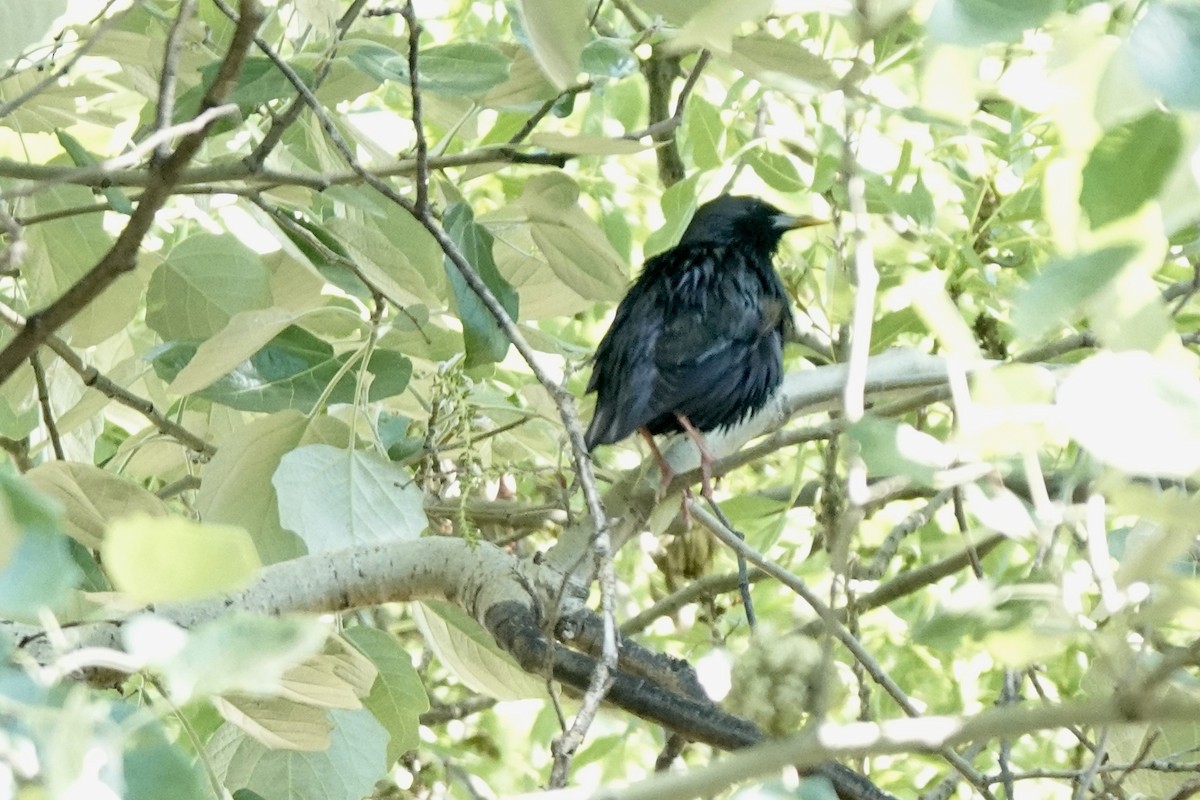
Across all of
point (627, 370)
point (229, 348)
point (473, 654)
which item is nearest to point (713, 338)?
point (627, 370)

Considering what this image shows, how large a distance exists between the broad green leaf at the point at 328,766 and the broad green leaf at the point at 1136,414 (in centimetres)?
147

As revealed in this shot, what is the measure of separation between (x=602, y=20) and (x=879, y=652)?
5.93ft

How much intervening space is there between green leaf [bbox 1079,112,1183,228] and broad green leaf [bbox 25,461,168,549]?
1.46m

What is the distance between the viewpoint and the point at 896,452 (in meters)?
0.85

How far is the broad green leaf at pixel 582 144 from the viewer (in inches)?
70.9

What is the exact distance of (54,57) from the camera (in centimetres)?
219

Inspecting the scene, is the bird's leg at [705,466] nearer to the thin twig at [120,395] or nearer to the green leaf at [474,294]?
the green leaf at [474,294]

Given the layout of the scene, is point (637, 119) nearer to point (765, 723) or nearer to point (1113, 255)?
point (765, 723)

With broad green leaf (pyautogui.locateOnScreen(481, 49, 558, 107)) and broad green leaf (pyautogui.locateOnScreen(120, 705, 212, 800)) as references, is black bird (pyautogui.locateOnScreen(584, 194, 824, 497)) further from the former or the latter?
broad green leaf (pyautogui.locateOnScreen(120, 705, 212, 800))

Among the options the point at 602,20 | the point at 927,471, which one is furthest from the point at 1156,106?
the point at 602,20

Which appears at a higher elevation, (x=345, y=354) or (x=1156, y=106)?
(x=1156, y=106)

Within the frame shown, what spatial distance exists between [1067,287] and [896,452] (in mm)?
142

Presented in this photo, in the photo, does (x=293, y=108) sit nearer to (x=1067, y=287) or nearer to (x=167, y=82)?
(x=167, y=82)

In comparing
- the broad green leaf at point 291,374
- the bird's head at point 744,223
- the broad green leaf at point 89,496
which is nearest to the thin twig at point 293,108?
the broad green leaf at point 291,374
